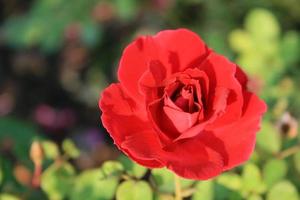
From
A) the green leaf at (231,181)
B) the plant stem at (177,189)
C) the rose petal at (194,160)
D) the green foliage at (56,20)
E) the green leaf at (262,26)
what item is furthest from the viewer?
the green foliage at (56,20)

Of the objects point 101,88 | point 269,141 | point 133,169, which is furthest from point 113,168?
point 101,88

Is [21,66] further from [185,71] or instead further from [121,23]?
[185,71]

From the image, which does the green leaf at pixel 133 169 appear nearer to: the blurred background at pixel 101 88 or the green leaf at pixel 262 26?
the blurred background at pixel 101 88

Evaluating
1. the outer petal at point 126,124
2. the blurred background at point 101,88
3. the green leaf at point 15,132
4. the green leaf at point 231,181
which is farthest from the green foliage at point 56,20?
the outer petal at point 126,124

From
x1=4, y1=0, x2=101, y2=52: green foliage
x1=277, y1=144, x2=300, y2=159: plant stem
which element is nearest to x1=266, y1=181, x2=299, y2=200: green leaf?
A: x1=277, y1=144, x2=300, y2=159: plant stem

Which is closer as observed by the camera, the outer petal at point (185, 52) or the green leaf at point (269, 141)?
the outer petal at point (185, 52)

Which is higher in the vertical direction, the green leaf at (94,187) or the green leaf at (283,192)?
the green leaf at (94,187)

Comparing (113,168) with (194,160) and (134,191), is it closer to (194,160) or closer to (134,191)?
(134,191)
